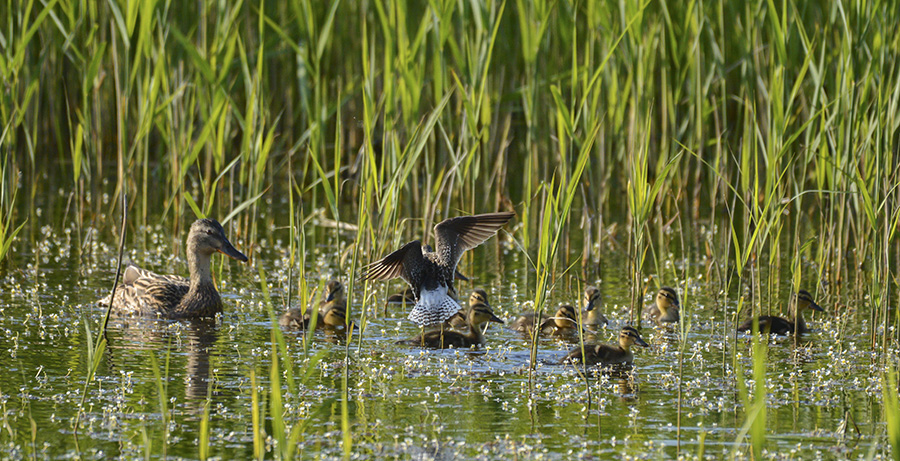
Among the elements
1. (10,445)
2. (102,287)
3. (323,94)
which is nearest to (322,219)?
(323,94)

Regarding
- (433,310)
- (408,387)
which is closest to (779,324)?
(433,310)

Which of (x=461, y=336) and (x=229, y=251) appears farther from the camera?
(x=229, y=251)

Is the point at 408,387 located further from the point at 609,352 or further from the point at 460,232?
the point at 460,232

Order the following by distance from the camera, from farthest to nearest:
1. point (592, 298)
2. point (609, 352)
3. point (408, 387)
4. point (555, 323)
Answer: point (592, 298)
point (555, 323)
point (609, 352)
point (408, 387)

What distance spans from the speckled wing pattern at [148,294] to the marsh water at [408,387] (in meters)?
0.19

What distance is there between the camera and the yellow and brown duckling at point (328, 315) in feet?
24.4

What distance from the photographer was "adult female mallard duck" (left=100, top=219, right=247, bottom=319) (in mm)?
7984

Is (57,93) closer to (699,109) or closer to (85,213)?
(85,213)

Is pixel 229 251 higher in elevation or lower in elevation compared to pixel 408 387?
higher

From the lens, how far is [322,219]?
36.4 feet

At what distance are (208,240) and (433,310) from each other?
1.71m

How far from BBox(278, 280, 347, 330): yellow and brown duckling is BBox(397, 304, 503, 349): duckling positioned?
64cm

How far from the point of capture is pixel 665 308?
25.8 feet

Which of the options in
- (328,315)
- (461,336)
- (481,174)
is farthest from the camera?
(481,174)
